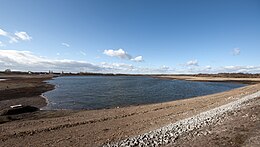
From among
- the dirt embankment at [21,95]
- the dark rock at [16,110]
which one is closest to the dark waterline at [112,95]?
the dirt embankment at [21,95]

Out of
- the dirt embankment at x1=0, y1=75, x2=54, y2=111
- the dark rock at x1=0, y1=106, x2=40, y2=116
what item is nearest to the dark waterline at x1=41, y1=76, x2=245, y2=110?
the dirt embankment at x1=0, y1=75, x2=54, y2=111

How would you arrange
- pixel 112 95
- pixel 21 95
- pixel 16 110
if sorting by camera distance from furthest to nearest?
1. pixel 112 95
2. pixel 21 95
3. pixel 16 110

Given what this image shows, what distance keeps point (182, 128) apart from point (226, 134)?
10.5 ft

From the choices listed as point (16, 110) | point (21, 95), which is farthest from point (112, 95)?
point (16, 110)

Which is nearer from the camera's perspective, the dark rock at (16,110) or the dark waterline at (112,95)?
the dark rock at (16,110)

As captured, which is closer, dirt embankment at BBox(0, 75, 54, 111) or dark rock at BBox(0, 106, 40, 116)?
dark rock at BBox(0, 106, 40, 116)

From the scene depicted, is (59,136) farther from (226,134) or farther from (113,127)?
(226,134)

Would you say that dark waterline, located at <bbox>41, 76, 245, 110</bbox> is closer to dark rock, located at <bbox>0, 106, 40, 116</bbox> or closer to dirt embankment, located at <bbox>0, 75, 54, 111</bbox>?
dirt embankment, located at <bbox>0, 75, 54, 111</bbox>

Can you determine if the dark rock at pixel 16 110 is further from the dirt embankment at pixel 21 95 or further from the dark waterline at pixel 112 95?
the dirt embankment at pixel 21 95

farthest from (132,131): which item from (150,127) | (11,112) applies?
(11,112)

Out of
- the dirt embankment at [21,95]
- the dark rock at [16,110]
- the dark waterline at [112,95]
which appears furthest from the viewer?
the dark waterline at [112,95]

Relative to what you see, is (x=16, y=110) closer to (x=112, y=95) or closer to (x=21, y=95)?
(x=21, y=95)

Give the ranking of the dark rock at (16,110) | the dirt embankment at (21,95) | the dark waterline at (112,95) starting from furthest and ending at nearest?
the dark waterline at (112,95) → the dirt embankment at (21,95) → the dark rock at (16,110)

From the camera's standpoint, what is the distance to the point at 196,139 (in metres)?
11.4
